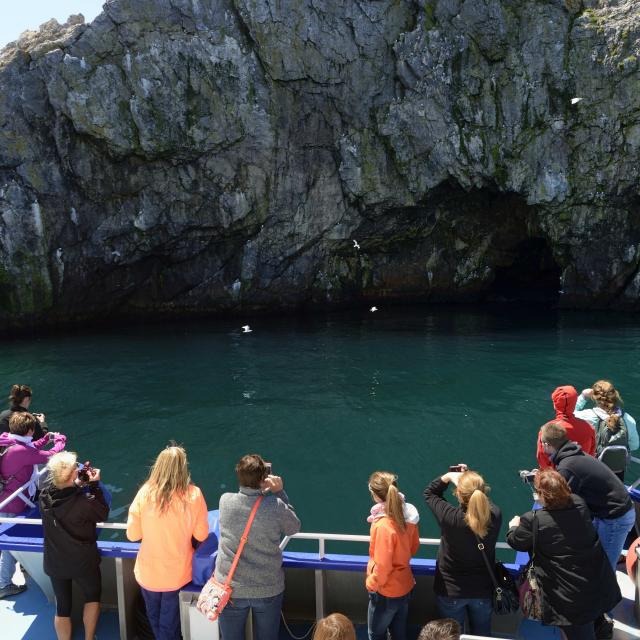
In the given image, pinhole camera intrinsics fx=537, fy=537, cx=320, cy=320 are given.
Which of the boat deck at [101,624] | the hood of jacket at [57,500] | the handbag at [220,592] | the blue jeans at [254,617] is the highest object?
the hood of jacket at [57,500]

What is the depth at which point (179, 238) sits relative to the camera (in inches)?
1313

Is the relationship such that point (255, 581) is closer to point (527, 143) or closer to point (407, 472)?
point (407, 472)

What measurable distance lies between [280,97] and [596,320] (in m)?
22.2

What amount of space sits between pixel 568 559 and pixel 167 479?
10.1 feet

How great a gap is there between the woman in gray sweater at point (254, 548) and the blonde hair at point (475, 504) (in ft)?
4.35

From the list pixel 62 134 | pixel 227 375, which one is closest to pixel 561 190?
pixel 227 375

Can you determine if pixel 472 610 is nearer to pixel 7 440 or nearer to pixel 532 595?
pixel 532 595

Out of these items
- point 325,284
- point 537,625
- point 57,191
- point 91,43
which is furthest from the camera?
point 325,284

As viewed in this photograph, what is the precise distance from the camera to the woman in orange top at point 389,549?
4.21m

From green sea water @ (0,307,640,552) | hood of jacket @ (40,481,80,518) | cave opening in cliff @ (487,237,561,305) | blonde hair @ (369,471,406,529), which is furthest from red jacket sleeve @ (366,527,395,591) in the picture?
cave opening in cliff @ (487,237,561,305)

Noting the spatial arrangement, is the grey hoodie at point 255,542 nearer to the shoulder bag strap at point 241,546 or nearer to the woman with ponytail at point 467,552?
the shoulder bag strap at point 241,546

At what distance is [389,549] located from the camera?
4.21 metres

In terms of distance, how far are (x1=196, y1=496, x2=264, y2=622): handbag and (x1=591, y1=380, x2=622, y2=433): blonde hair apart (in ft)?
15.4

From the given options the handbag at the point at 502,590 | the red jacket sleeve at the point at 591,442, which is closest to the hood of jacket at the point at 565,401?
the red jacket sleeve at the point at 591,442
